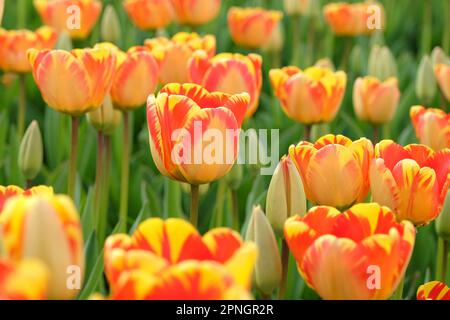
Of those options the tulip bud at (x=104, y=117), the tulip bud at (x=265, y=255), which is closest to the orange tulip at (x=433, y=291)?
the tulip bud at (x=265, y=255)

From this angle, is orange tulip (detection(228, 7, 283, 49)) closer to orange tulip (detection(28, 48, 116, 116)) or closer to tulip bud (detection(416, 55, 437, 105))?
tulip bud (detection(416, 55, 437, 105))

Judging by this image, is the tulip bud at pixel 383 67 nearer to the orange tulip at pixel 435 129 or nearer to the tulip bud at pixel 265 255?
the orange tulip at pixel 435 129

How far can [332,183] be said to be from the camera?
105 cm

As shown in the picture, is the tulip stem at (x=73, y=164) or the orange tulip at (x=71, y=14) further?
the orange tulip at (x=71, y=14)

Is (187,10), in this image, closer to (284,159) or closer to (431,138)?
(431,138)

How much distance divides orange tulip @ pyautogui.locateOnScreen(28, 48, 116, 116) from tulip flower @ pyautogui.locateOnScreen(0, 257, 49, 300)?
68cm

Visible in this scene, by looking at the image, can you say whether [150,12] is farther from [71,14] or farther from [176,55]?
[176,55]

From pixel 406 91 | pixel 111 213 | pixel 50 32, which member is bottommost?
pixel 111 213

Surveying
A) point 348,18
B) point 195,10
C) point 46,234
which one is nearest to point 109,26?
point 195,10

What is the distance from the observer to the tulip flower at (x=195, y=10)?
2191mm

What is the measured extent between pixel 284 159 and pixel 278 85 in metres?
0.60

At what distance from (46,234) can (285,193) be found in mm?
453

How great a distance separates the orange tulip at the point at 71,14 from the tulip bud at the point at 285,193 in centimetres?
114
